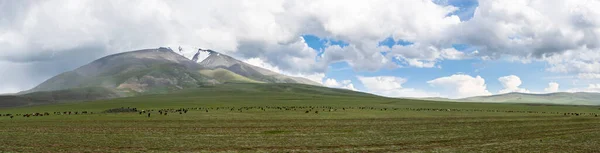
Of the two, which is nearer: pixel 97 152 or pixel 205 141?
pixel 97 152

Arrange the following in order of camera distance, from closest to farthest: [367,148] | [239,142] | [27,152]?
[27,152], [367,148], [239,142]

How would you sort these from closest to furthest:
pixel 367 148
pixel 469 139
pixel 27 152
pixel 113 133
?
pixel 27 152, pixel 367 148, pixel 469 139, pixel 113 133

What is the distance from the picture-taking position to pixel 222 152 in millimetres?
28047

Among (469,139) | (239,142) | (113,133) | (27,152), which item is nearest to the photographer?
(27,152)

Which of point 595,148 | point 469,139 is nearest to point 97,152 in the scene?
point 469,139

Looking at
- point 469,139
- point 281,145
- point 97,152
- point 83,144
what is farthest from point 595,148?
point 83,144

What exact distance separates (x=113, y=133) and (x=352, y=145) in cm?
2370

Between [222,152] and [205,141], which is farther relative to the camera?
[205,141]

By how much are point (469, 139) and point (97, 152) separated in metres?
29.1

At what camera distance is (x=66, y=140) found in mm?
34281

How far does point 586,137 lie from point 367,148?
2266cm

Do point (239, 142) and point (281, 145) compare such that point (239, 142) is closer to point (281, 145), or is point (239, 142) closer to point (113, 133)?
point (281, 145)

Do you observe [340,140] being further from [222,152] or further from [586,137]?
[586,137]

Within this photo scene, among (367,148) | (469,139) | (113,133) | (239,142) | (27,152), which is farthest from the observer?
(113,133)
